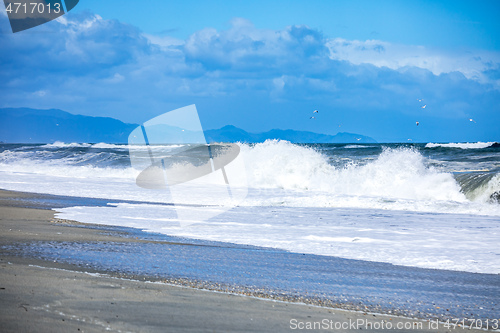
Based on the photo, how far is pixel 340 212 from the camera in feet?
43.3

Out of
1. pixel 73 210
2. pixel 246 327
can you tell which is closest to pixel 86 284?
pixel 246 327

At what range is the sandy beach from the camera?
3.35m

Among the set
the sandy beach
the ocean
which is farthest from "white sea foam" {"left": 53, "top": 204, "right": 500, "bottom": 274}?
the sandy beach

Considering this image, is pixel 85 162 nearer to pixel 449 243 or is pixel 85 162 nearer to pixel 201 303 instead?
pixel 449 243

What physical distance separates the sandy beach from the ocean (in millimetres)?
3126

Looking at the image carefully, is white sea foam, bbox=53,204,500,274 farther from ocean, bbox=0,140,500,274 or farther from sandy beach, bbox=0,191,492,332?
sandy beach, bbox=0,191,492,332

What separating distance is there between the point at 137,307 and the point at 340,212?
32.7 feet

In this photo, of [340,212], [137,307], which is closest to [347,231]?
[340,212]

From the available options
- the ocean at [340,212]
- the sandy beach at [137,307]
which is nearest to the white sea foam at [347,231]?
the ocean at [340,212]

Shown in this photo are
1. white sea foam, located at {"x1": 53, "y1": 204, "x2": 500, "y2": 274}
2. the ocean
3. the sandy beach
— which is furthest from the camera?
the ocean

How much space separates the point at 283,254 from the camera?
7293 millimetres

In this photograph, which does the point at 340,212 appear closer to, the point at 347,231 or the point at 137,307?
the point at 347,231

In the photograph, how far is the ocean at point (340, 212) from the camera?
8.05 meters

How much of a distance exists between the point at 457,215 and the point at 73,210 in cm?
996
